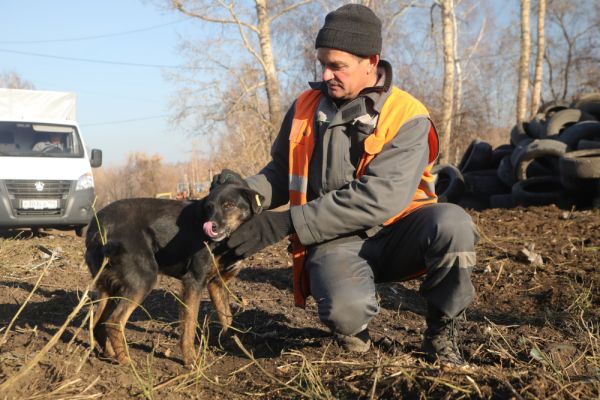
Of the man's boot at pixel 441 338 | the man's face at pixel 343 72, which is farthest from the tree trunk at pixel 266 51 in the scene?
the man's boot at pixel 441 338

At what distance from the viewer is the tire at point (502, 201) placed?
933 cm

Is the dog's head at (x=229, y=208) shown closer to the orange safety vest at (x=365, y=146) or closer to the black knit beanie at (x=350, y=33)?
the orange safety vest at (x=365, y=146)

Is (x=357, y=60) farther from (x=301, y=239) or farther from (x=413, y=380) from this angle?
(x=413, y=380)

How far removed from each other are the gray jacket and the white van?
893 cm

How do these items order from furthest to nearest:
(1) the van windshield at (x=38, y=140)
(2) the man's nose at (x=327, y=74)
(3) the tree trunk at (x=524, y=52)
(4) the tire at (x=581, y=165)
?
1. (3) the tree trunk at (x=524, y=52)
2. (1) the van windshield at (x=38, y=140)
3. (4) the tire at (x=581, y=165)
4. (2) the man's nose at (x=327, y=74)

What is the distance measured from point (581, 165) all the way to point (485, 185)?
8.39ft

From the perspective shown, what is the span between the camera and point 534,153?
9078 mm

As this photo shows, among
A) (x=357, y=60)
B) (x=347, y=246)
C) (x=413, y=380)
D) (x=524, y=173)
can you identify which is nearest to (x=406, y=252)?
(x=347, y=246)

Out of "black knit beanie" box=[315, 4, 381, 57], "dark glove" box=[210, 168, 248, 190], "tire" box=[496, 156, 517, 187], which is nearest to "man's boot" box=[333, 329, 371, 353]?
"dark glove" box=[210, 168, 248, 190]

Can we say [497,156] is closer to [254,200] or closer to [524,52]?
[254,200]

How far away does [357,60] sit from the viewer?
360cm

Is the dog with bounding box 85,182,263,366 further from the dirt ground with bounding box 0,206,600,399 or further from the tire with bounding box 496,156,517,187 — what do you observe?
the tire with bounding box 496,156,517,187

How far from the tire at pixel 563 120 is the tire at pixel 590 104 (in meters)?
0.16

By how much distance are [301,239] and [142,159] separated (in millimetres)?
26238
